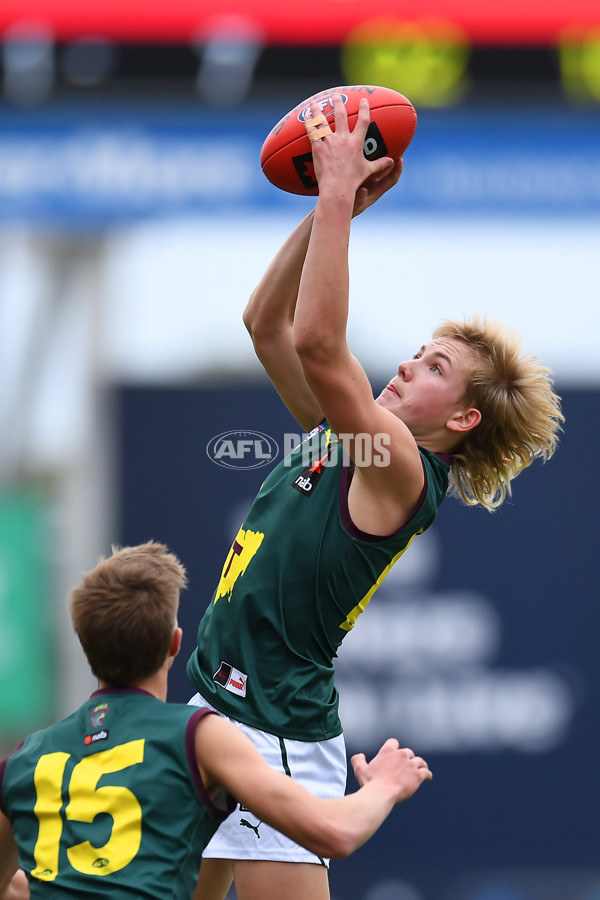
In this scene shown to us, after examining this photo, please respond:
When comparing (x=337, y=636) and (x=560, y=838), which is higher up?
(x=337, y=636)

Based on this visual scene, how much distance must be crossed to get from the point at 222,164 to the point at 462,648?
4414 mm

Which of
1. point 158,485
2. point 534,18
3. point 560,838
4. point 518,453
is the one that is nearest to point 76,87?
point 534,18

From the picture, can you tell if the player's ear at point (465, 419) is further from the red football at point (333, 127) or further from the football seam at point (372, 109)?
the football seam at point (372, 109)

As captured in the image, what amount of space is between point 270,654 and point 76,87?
7.76 m

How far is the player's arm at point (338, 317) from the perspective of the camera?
2811mm

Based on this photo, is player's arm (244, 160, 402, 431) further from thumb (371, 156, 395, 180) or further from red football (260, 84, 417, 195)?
thumb (371, 156, 395, 180)

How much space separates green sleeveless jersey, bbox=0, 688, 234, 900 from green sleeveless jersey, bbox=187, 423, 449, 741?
0.56 m

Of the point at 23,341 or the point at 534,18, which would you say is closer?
the point at 23,341

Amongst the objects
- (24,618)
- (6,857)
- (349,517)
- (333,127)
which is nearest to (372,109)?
(333,127)

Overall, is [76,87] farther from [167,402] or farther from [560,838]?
[560,838]

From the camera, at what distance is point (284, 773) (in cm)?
305

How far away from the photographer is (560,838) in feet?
22.7

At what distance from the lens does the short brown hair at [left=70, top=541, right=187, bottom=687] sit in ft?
8.36

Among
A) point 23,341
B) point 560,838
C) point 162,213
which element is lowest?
point 560,838
